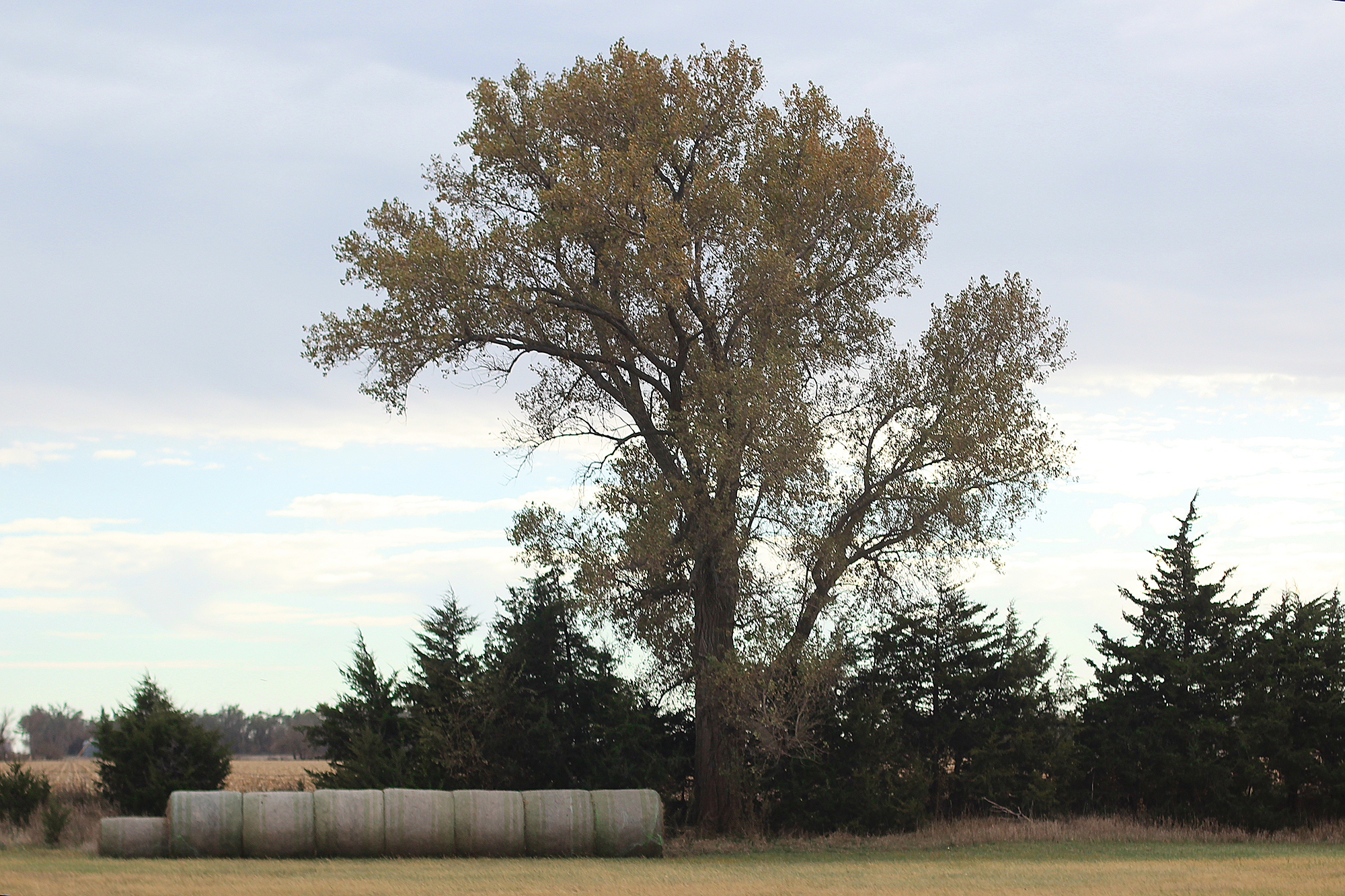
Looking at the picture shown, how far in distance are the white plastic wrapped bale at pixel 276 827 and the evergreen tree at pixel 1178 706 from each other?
17002 mm

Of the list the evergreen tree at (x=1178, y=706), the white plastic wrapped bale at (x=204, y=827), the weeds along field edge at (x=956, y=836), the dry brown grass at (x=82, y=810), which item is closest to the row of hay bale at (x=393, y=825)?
the white plastic wrapped bale at (x=204, y=827)

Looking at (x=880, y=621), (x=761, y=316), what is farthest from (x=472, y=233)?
(x=880, y=621)

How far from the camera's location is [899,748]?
25500mm

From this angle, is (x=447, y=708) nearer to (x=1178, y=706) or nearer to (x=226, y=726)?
(x=1178, y=706)

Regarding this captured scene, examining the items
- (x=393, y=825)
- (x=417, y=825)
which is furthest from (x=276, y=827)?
(x=417, y=825)

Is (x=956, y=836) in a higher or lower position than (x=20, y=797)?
lower

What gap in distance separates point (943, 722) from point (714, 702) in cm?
593

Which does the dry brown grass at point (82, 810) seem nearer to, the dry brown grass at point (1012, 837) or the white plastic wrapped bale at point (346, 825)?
the white plastic wrapped bale at point (346, 825)

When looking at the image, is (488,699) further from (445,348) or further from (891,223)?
(891,223)

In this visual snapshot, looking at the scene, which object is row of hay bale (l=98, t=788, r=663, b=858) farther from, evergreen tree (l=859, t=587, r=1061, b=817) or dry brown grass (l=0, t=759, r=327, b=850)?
evergreen tree (l=859, t=587, r=1061, b=817)

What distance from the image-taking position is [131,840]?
19.8 metres

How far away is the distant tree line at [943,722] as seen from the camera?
81.7ft

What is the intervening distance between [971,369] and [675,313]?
21.4 ft

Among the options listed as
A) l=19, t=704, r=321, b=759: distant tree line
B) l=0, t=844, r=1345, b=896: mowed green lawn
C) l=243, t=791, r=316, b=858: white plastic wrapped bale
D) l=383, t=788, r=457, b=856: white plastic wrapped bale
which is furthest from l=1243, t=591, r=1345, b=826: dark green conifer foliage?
l=19, t=704, r=321, b=759: distant tree line
